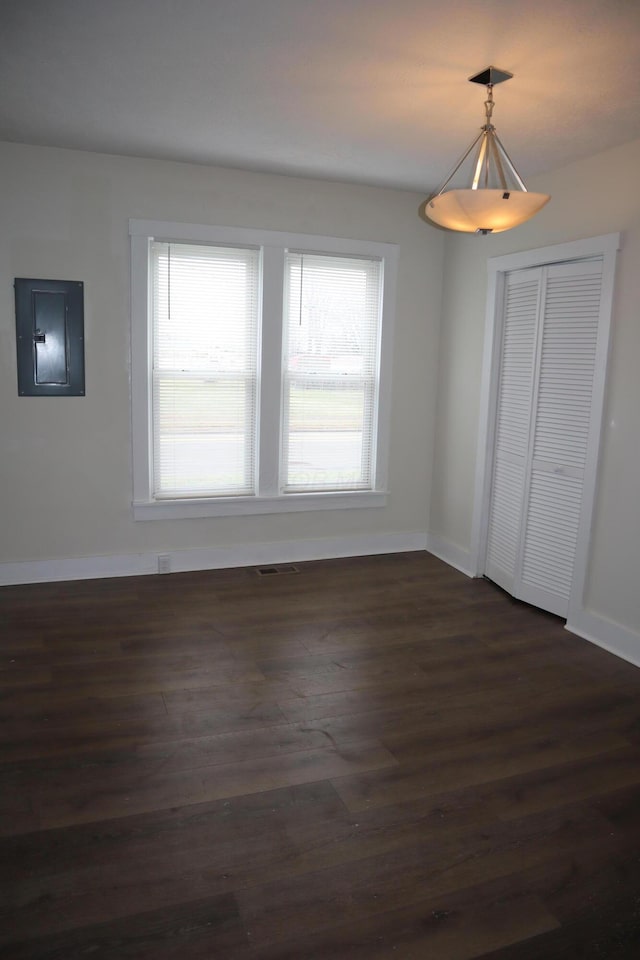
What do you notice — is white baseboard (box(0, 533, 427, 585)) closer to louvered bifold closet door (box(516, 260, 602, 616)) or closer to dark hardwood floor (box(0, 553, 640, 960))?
dark hardwood floor (box(0, 553, 640, 960))

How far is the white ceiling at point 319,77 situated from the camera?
2.33 meters

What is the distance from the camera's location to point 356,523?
528 cm

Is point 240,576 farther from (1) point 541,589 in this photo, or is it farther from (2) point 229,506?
(1) point 541,589

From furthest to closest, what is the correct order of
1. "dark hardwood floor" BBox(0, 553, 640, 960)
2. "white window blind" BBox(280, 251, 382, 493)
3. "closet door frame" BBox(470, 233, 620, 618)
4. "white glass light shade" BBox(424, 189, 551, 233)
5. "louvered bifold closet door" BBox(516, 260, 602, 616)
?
1. "white window blind" BBox(280, 251, 382, 493)
2. "louvered bifold closet door" BBox(516, 260, 602, 616)
3. "closet door frame" BBox(470, 233, 620, 618)
4. "white glass light shade" BBox(424, 189, 551, 233)
5. "dark hardwood floor" BBox(0, 553, 640, 960)

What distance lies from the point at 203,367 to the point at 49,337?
101 cm

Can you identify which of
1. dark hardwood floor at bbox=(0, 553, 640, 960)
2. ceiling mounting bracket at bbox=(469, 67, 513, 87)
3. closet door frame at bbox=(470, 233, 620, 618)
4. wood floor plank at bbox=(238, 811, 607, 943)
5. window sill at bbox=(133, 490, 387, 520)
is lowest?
wood floor plank at bbox=(238, 811, 607, 943)

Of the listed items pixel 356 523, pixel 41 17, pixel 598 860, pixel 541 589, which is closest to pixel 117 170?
pixel 41 17

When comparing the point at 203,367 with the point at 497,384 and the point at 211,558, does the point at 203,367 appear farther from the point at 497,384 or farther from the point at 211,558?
the point at 497,384

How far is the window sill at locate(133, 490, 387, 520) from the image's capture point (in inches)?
183

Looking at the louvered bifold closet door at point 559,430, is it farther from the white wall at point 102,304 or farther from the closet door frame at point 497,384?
the white wall at point 102,304

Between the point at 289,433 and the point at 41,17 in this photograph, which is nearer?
the point at 41,17

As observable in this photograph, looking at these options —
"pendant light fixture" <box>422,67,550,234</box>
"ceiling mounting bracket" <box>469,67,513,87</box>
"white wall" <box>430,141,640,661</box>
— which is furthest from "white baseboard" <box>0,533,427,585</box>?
"ceiling mounting bracket" <box>469,67,513,87</box>

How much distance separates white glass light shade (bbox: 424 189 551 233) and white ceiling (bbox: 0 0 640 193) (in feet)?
1.79

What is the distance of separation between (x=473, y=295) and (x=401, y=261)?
0.62 m
